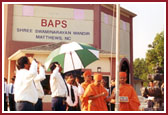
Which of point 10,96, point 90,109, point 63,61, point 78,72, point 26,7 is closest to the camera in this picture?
point 90,109

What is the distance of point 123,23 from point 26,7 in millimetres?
8205

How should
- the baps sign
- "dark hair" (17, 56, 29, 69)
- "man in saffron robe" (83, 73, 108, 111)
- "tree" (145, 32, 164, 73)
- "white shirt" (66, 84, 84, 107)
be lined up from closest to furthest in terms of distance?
"dark hair" (17, 56, 29, 69) → "man in saffron robe" (83, 73, 108, 111) → "white shirt" (66, 84, 84, 107) → the baps sign → "tree" (145, 32, 164, 73)

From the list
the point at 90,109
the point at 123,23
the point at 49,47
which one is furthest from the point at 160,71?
the point at 123,23

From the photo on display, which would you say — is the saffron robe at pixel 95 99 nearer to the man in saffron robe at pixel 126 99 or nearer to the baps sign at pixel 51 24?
the man in saffron robe at pixel 126 99

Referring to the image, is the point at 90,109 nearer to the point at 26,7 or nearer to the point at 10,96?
the point at 10,96

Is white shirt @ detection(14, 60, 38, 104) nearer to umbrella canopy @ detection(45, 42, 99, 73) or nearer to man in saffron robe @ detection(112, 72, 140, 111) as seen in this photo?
man in saffron robe @ detection(112, 72, 140, 111)

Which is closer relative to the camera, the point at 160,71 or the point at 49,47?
the point at 160,71

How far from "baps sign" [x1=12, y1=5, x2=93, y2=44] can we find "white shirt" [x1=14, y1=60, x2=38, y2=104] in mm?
17086

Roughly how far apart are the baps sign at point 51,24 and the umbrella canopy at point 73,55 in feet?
41.5

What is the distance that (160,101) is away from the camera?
11.6 metres

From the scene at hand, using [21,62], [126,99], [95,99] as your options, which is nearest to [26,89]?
[21,62]

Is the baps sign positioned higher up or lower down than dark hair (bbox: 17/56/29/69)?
higher up

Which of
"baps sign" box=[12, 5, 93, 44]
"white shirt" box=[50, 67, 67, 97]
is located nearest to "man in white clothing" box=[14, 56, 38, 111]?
"white shirt" box=[50, 67, 67, 97]

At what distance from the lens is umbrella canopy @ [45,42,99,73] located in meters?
12.3
